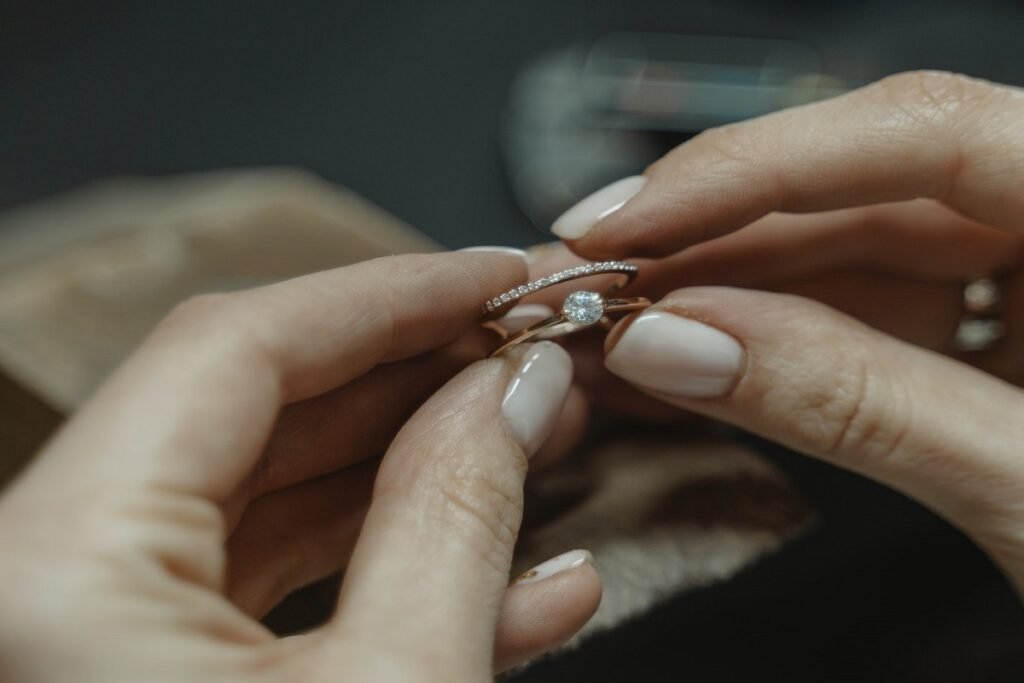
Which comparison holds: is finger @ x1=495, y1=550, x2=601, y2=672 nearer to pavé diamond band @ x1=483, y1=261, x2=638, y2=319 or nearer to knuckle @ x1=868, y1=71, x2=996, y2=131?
pavé diamond band @ x1=483, y1=261, x2=638, y2=319

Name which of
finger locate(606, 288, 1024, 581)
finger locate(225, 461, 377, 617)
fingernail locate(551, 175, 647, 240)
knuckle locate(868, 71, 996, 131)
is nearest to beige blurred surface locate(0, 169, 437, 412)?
finger locate(225, 461, 377, 617)

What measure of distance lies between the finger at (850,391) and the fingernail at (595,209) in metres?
0.09

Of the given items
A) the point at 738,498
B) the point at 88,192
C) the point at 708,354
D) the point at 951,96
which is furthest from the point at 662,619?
the point at 88,192

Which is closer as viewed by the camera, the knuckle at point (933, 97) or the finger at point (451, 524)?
the finger at point (451, 524)

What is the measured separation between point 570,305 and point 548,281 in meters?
0.03

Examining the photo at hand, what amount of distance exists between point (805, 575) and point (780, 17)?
1181mm

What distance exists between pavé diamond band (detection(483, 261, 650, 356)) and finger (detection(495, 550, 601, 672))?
0.17 meters

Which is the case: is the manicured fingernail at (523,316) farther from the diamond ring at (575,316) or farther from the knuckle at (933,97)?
the knuckle at (933,97)

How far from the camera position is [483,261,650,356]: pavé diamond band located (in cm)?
63

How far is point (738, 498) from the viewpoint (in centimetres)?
87

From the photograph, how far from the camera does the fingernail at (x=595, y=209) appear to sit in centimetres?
71

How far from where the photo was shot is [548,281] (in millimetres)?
616

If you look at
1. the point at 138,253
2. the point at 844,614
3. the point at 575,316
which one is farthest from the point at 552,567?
the point at 138,253

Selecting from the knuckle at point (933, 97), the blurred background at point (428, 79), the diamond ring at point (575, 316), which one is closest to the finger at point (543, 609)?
the diamond ring at point (575, 316)
